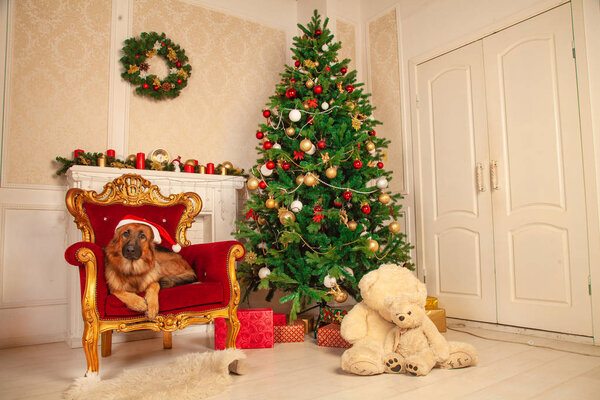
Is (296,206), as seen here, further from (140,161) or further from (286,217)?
(140,161)

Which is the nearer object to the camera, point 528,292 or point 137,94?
point 528,292

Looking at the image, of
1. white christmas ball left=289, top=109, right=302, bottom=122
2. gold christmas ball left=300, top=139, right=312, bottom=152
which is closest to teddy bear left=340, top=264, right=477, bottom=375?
gold christmas ball left=300, top=139, right=312, bottom=152

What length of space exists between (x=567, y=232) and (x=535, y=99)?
98cm

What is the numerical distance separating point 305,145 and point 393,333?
1.46 m

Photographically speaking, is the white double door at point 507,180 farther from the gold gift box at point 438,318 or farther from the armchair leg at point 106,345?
the armchair leg at point 106,345

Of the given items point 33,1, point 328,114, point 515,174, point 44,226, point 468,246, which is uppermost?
point 33,1

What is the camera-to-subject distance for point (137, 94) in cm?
356

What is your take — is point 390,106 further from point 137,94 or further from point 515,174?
point 137,94

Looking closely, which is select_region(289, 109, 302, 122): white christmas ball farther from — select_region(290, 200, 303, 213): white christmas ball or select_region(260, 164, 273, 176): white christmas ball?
select_region(290, 200, 303, 213): white christmas ball

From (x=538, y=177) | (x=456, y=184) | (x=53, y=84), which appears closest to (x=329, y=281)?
(x=456, y=184)

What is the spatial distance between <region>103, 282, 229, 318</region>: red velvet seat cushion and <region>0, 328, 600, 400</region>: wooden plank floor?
397 millimetres

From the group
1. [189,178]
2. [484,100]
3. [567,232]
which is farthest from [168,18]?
[567,232]

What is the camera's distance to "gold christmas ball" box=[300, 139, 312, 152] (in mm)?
3070

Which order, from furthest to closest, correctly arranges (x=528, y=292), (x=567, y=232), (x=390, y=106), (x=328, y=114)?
(x=390, y=106) < (x=328, y=114) < (x=528, y=292) < (x=567, y=232)
